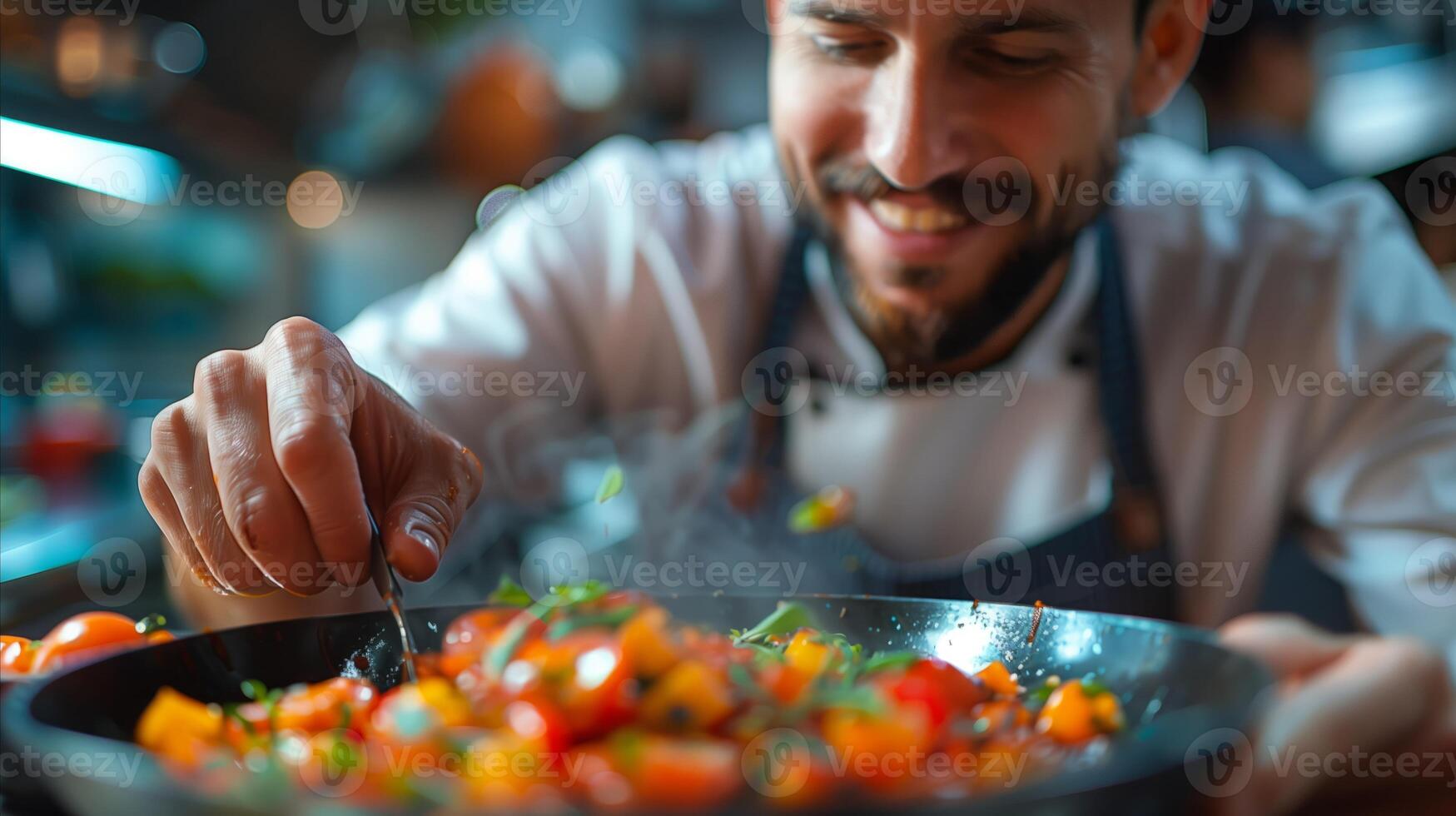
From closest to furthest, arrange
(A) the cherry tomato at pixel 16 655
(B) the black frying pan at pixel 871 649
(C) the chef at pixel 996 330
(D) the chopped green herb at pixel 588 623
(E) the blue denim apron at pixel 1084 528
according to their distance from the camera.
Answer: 1. (B) the black frying pan at pixel 871 649
2. (D) the chopped green herb at pixel 588 623
3. (A) the cherry tomato at pixel 16 655
4. (C) the chef at pixel 996 330
5. (E) the blue denim apron at pixel 1084 528

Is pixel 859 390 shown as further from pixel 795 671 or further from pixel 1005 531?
pixel 795 671

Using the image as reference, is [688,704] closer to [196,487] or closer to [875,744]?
[875,744]

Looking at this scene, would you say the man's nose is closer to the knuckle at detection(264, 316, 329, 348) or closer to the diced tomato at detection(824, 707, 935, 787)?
the knuckle at detection(264, 316, 329, 348)

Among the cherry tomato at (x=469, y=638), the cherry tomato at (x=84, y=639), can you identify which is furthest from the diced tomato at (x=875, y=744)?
the cherry tomato at (x=84, y=639)

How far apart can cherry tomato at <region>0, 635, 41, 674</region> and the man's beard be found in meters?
1.00

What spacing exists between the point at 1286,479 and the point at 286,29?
A: 309 centimetres

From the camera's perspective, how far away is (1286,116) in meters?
3.08

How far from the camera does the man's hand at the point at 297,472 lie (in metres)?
0.78

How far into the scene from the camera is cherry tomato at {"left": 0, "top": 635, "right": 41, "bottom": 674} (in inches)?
29.3

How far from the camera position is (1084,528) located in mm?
1507

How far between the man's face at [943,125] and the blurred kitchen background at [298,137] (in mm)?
1150

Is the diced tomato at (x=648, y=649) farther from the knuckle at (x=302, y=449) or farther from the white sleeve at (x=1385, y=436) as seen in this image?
the white sleeve at (x=1385, y=436)

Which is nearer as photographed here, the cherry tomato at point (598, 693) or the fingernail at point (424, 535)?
the cherry tomato at point (598, 693)

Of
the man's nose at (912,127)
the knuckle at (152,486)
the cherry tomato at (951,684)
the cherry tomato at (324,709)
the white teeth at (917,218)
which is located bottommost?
the cherry tomato at (951,684)
